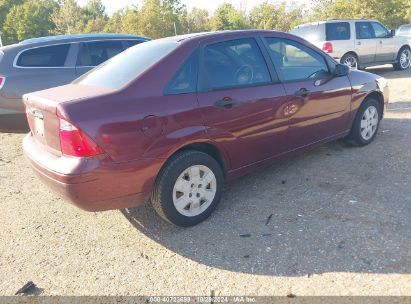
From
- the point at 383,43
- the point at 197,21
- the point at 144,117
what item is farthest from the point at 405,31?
the point at 197,21

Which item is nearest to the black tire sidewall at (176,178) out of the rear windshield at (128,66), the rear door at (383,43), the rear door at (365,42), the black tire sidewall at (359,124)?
the rear windshield at (128,66)

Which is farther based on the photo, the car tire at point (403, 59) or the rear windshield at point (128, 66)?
the car tire at point (403, 59)

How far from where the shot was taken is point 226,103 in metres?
3.45

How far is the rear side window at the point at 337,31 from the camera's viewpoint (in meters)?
11.2

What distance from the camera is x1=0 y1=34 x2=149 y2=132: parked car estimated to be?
17.9 feet

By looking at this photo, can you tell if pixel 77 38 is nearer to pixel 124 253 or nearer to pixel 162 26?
pixel 124 253

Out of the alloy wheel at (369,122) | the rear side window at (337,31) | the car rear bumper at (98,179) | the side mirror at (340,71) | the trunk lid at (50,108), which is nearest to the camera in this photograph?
the car rear bumper at (98,179)

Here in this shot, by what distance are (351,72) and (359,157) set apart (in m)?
1.11

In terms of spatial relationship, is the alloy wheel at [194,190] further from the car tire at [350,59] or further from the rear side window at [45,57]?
the car tire at [350,59]

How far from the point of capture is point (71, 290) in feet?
9.02

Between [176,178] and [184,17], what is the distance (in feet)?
116

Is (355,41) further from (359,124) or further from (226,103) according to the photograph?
(226,103)

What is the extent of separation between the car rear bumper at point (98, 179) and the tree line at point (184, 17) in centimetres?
2532

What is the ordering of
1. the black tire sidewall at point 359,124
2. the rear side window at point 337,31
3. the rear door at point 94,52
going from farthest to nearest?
the rear side window at point 337,31 → the rear door at point 94,52 → the black tire sidewall at point 359,124
